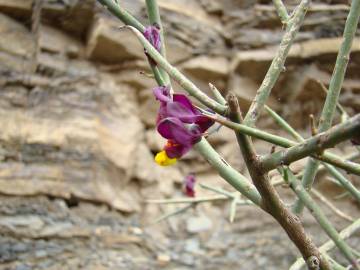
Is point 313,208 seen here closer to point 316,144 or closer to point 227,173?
point 227,173

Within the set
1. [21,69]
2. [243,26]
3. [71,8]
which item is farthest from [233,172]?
[243,26]

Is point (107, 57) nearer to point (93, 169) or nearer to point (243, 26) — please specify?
point (93, 169)

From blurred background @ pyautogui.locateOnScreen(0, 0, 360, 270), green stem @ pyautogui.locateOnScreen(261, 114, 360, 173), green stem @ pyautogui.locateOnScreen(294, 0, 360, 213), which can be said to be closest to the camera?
green stem @ pyautogui.locateOnScreen(261, 114, 360, 173)

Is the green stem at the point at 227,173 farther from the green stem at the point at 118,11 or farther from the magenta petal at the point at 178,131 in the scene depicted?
the green stem at the point at 118,11

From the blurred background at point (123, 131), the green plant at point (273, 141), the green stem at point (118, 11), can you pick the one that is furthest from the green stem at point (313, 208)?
the blurred background at point (123, 131)

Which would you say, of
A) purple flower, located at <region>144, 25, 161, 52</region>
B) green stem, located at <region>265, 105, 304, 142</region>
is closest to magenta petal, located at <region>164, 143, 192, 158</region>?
purple flower, located at <region>144, 25, 161, 52</region>

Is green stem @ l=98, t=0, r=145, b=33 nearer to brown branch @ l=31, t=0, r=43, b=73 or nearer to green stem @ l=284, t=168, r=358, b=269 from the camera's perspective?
green stem @ l=284, t=168, r=358, b=269

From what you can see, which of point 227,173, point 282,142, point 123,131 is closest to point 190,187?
point 227,173
